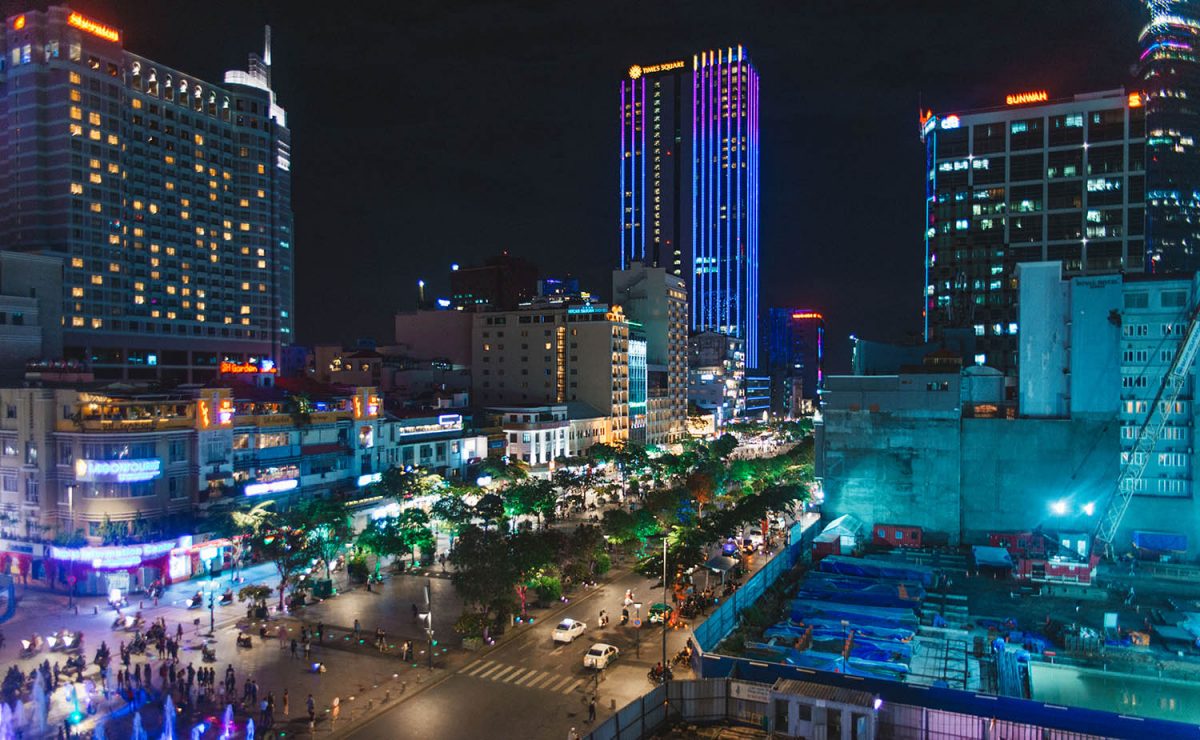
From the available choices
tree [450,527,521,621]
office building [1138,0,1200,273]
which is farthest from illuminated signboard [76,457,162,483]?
office building [1138,0,1200,273]

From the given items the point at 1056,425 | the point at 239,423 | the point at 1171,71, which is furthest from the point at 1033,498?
the point at 1171,71

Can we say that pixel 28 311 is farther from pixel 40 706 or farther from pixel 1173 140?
pixel 1173 140

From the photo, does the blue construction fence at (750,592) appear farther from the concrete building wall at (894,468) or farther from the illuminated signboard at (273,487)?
the illuminated signboard at (273,487)

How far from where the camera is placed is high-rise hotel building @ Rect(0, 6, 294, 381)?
111688 millimetres

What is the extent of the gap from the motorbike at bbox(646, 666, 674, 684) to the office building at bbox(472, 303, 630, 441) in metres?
88.4

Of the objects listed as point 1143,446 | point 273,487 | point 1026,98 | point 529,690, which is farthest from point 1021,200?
point 529,690

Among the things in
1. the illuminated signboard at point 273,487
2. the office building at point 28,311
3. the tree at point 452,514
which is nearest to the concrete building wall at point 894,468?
the tree at point 452,514

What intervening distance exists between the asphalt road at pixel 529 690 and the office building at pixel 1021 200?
90.5m

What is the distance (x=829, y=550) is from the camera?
65.0 meters

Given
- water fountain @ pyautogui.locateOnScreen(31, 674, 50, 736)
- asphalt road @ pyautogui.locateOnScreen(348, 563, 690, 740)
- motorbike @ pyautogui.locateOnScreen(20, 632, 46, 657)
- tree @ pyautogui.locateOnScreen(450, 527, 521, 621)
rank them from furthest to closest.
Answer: tree @ pyautogui.locateOnScreen(450, 527, 521, 621) → motorbike @ pyautogui.locateOnScreen(20, 632, 46, 657) → water fountain @ pyautogui.locateOnScreen(31, 674, 50, 736) → asphalt road @ pyautogui.locateOnScreen(348, 563, 690, 740)

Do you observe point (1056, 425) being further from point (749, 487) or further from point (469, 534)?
point (469, 534)

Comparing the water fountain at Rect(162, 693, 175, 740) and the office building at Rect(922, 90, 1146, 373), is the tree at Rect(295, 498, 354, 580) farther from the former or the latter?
the office building at Rect(922, 90, 1146, 373)

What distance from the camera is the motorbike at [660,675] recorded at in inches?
1500

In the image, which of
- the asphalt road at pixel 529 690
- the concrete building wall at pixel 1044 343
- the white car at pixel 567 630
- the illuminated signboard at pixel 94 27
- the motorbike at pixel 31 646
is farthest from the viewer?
the illuminated signboard at pixel 94 27
